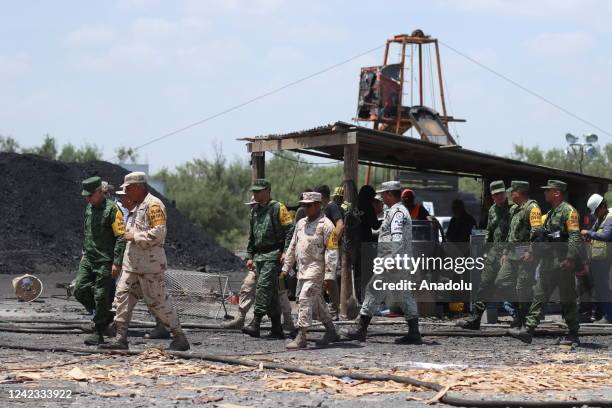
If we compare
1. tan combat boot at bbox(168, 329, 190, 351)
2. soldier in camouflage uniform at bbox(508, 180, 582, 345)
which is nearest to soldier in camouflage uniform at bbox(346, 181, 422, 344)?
soldier in camouflage uniform at bbox(508, 180, 582, 345)

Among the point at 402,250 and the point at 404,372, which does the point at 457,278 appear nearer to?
the point at 402,250

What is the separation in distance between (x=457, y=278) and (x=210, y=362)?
6.95m

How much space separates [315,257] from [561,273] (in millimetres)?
3010

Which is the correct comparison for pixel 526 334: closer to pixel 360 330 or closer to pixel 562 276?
pixel 562 276

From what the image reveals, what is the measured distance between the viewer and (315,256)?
39.3ft

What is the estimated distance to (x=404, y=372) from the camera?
9531 millimetres

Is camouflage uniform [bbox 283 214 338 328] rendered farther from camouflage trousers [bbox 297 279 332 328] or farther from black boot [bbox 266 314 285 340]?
black boot [bbox 266 314 285 340]

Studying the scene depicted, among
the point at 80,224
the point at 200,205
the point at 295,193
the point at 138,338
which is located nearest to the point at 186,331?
the point at 138,338

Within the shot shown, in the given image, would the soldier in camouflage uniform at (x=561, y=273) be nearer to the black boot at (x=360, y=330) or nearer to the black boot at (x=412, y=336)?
the black boot at (x=412, y=336)

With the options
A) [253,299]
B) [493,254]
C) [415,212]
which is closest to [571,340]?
[493,254]

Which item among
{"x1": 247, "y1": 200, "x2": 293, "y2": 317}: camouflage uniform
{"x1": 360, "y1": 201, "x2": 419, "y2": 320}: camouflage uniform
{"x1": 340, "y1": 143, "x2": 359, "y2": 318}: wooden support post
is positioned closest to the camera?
{"x1": 360, "y1": 201, "x2": 419, "y2": 320}: camouflage uniform

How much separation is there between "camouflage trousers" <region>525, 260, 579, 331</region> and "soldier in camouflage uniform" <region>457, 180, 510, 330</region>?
112 cm

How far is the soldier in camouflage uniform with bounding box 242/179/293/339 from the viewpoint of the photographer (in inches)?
497

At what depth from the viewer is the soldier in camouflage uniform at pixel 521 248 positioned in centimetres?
1284
